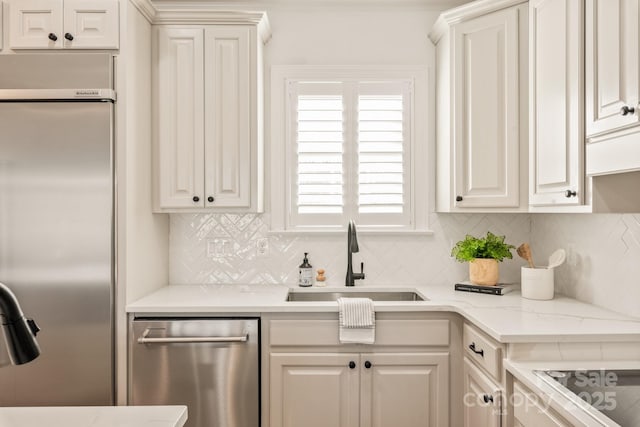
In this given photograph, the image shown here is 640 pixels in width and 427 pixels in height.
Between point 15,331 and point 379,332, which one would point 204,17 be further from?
point 15,331

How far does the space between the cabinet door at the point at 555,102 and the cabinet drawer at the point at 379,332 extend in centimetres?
79

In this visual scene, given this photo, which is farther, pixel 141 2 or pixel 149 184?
pixel 149 184

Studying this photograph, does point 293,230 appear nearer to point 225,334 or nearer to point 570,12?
point 225,334

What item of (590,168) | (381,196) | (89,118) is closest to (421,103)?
(381,196)

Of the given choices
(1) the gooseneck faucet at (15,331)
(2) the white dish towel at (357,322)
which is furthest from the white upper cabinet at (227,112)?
(1) the gooseneck faucet at (15,331)

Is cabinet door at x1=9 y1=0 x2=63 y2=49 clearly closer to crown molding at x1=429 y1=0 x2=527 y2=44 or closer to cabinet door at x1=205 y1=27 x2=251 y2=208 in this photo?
cabinet door at x1=205 y1=27 x2=251 y2=208

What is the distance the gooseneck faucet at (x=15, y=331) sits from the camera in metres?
0.65

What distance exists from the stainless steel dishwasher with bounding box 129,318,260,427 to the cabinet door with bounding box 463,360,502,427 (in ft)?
3.44

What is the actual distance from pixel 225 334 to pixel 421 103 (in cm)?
182

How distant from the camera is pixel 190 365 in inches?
84.4

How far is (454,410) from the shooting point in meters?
Answer: 2.17

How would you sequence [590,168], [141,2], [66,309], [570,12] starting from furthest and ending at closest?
[141,2], [66,309], [570,12], [590,168]

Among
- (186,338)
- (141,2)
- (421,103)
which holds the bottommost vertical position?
(186,338)

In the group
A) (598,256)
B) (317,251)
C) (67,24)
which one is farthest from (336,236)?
(67,24)
